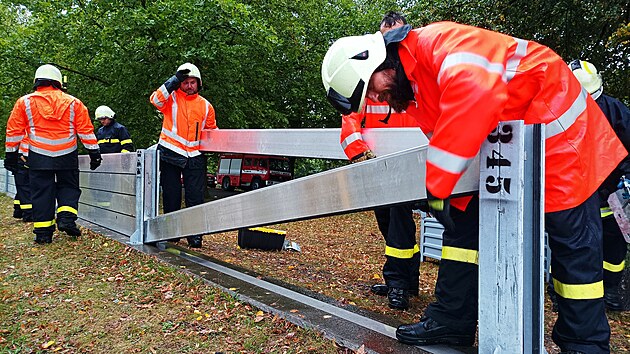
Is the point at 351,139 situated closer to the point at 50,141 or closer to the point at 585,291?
the point at 585,291

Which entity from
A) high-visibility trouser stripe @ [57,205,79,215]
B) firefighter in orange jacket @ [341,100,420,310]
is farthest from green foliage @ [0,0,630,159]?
high-visibility trouser stripe @ [57,205,79,215]

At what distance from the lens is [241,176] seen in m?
25.3

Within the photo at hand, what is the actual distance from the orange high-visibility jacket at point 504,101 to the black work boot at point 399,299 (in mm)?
1620

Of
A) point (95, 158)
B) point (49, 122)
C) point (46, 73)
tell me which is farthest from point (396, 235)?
point (46, 73)

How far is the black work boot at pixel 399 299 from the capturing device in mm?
3545

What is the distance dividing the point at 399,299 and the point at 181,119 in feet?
9.42

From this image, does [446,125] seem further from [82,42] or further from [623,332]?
[82,42]

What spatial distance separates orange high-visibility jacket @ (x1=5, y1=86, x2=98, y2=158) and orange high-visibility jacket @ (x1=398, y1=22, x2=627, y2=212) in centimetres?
481

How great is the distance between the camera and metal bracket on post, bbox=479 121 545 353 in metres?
1.80

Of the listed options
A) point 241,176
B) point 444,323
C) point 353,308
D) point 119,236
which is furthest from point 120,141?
point 241,176

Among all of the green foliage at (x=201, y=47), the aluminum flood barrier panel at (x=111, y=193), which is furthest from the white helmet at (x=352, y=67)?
the green foliage at (x=201, y=47)

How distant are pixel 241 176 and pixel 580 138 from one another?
2362 centimetres

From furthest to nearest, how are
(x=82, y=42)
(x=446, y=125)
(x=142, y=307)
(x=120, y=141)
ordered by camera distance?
(x=82, y=42) → (x=120, y=141) → (x=142, y=307) → (x=446, y=125)

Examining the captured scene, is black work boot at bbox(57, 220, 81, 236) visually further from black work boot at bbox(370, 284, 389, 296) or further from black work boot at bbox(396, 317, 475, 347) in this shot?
black work boot at bbox(396, 317, 475, 347)
